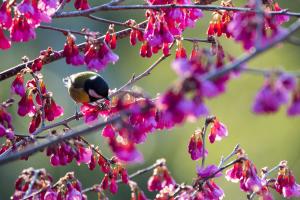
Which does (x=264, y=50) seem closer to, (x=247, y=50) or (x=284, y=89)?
(x=284, y=89)

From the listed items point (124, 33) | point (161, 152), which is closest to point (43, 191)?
point (124, 33)

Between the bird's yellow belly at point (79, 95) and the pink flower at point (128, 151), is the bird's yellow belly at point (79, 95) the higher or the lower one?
the lower one

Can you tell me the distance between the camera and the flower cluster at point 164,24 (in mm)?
3494

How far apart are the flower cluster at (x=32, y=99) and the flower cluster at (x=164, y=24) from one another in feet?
1.62

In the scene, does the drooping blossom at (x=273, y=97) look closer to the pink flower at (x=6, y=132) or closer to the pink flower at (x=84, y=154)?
the pink flower at (x=6, y=132)

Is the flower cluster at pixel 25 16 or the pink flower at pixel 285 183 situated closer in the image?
the flower cluster at pixel 25 16

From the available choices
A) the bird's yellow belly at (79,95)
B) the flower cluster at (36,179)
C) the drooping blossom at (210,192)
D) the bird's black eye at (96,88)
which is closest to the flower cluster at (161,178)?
the drooping blossom at (210,192)

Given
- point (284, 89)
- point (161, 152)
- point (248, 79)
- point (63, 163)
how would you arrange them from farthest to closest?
point (161, 152), point (248, 79), point (63, 163), point (284, 89)

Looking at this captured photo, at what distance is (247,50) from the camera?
8.55ft

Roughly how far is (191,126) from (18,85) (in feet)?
45.3

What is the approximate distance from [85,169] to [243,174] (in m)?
11.7

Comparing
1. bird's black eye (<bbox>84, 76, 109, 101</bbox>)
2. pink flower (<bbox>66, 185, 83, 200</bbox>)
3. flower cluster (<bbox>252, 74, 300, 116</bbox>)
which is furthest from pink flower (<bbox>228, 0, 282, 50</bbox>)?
bird's black eye (<bbox>84, 76, 109, 101</bbox>)

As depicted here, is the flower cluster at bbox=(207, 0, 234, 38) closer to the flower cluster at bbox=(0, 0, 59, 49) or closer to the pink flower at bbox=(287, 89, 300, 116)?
the flower cluster at bbox=(0, 0, 59, 49)

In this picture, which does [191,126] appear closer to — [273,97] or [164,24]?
Answer: [164,24]
